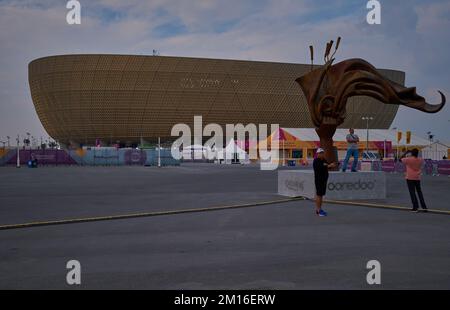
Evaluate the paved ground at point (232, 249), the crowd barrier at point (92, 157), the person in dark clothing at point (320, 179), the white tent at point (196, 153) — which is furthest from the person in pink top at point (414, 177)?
the white tent at point (196, 153)

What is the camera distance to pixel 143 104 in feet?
370

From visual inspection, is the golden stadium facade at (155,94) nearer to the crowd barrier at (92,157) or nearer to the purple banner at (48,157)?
the crowd barrier at (92,157)

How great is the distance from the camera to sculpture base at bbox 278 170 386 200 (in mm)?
15430

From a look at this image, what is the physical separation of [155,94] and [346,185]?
99.8m

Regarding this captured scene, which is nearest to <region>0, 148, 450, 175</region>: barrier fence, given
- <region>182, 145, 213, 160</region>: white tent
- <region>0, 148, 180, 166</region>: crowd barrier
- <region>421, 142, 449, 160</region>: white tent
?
<region>0, 148, 180, 166</region>: crowd barrier

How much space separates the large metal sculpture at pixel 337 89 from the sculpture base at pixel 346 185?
1299 millimetres

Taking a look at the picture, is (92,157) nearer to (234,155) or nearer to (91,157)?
(91,157)

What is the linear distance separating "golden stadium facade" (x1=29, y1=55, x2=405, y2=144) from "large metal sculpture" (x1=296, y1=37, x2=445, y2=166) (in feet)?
319

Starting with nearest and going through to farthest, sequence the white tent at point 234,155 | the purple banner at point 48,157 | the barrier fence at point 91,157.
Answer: the barrier fence at point 91,157, the purple banner at point 48,157, the white tent at point 234,155

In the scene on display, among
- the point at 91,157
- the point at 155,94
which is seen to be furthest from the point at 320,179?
the point at 155,94

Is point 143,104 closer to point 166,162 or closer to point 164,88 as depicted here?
point 164,88

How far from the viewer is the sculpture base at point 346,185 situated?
1543 cm

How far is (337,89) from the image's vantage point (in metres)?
16.8

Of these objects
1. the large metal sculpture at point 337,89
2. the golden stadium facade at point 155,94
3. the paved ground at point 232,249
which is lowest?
the paved ground at point 232,249
